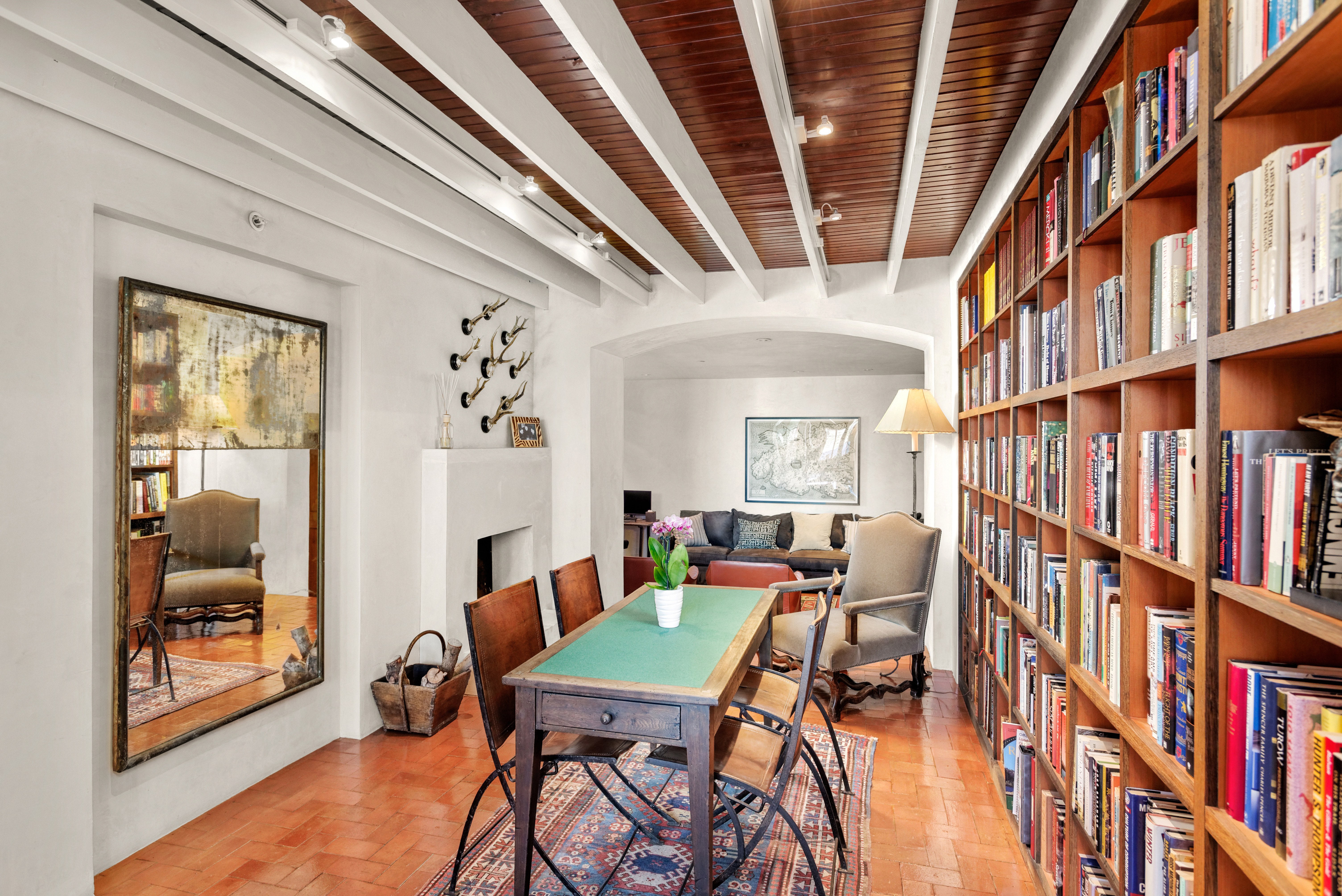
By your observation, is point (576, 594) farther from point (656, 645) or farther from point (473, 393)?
point (473, 393)

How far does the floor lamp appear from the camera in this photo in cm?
423

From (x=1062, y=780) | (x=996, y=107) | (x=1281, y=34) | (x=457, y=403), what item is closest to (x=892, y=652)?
(x=1062, y=780)

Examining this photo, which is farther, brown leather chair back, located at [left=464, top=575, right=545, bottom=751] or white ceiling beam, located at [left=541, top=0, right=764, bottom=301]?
brown leather chair back, located at [left=464, top=575, right=545, bottom=751]

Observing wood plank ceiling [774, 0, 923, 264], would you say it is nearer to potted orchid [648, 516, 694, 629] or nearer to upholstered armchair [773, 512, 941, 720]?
potted orchid [648, 516, 694, 629]

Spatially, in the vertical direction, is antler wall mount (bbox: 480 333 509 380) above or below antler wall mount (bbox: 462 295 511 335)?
below

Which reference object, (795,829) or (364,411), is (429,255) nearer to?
(364,411)

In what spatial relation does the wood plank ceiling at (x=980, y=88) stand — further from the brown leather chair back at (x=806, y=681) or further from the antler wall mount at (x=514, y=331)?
the antler wall mount at (x=514, y=331)

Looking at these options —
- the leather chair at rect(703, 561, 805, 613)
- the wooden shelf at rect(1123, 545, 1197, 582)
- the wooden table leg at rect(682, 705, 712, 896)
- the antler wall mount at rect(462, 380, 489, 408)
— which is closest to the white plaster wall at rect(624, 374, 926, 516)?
the leather chair at rect(703, 561, 805, 613)

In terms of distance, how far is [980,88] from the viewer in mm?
2443

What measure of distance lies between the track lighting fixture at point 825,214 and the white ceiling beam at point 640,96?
0.47 m

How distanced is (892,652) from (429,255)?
331 centimetres

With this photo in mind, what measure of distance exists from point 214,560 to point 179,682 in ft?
1.54

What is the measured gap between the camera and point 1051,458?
88.0 inches

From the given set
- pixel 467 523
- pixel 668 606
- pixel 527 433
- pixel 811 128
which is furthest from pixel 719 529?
pixel 811 128
